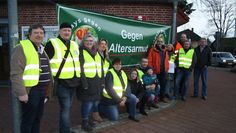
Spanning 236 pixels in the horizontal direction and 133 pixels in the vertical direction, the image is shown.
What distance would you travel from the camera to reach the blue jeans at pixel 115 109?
6.71 m

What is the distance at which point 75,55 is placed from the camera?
5.28 metres

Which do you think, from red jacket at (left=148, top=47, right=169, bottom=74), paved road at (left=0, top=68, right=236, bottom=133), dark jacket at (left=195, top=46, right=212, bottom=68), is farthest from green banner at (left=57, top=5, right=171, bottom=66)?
paved road at (left=0, top=68, right=236, bottom=133)

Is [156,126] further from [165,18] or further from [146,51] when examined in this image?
[165,18]

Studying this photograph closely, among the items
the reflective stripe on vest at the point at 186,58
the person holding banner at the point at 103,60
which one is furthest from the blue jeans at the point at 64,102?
the reflective stripe on vest at the point at 186,58

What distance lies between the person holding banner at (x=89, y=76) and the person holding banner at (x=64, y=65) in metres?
0.29

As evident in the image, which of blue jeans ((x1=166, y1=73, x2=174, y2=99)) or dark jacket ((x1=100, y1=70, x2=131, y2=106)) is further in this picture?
blue jeans ((x1=166, y1=73, x2=174, y2=99))

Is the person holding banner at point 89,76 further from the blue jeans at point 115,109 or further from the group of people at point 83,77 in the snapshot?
the blue jeans at point 115,109

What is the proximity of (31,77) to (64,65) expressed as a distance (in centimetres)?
83

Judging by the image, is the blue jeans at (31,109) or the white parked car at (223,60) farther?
the white parked car at (223,60)

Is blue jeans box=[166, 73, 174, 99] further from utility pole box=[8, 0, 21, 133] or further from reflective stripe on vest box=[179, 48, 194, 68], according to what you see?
utility pole box=[8, 0, 21, 133]

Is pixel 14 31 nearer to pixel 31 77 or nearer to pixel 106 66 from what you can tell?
pixel 31 77

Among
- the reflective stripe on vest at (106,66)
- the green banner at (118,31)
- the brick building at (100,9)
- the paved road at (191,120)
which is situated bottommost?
the paved road at (191,120)

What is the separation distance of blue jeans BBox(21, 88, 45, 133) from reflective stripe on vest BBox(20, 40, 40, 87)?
16 centimetres

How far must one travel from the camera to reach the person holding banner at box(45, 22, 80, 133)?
16.6 feet
